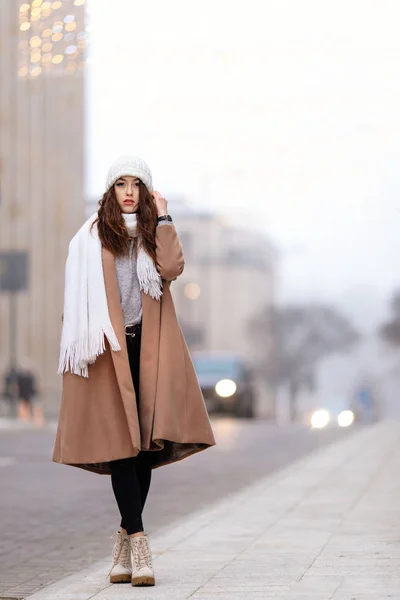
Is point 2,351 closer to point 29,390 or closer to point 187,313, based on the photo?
point 29,390

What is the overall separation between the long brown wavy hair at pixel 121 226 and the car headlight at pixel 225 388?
3703cm

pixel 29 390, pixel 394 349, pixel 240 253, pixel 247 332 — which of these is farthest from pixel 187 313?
pixel 29 390

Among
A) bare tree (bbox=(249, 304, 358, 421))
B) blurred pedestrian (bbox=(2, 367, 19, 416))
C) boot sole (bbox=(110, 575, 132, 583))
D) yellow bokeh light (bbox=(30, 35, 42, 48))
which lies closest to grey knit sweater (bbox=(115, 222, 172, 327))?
boot sole (bbox=(110, 575, 132, 583))

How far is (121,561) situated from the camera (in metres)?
6.03

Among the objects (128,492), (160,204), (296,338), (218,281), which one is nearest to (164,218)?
(160,204)

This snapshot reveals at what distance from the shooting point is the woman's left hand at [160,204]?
241 inches

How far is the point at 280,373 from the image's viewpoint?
102000 millimetres

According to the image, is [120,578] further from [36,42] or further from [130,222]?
[36,42]

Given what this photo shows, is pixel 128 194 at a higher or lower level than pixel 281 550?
higher

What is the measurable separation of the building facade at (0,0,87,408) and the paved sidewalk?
36.1 m

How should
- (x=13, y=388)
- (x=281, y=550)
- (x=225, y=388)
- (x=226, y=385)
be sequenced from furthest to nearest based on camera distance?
(x=226, y=385)
(x=225, y=388)
(x=13, y=388)
(x=281, y=550)

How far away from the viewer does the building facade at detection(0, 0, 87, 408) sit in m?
49.4

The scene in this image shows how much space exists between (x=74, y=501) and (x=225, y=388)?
105 ft

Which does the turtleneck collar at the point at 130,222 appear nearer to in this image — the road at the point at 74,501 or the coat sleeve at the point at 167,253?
the coat sleeve at the point at 167,253
